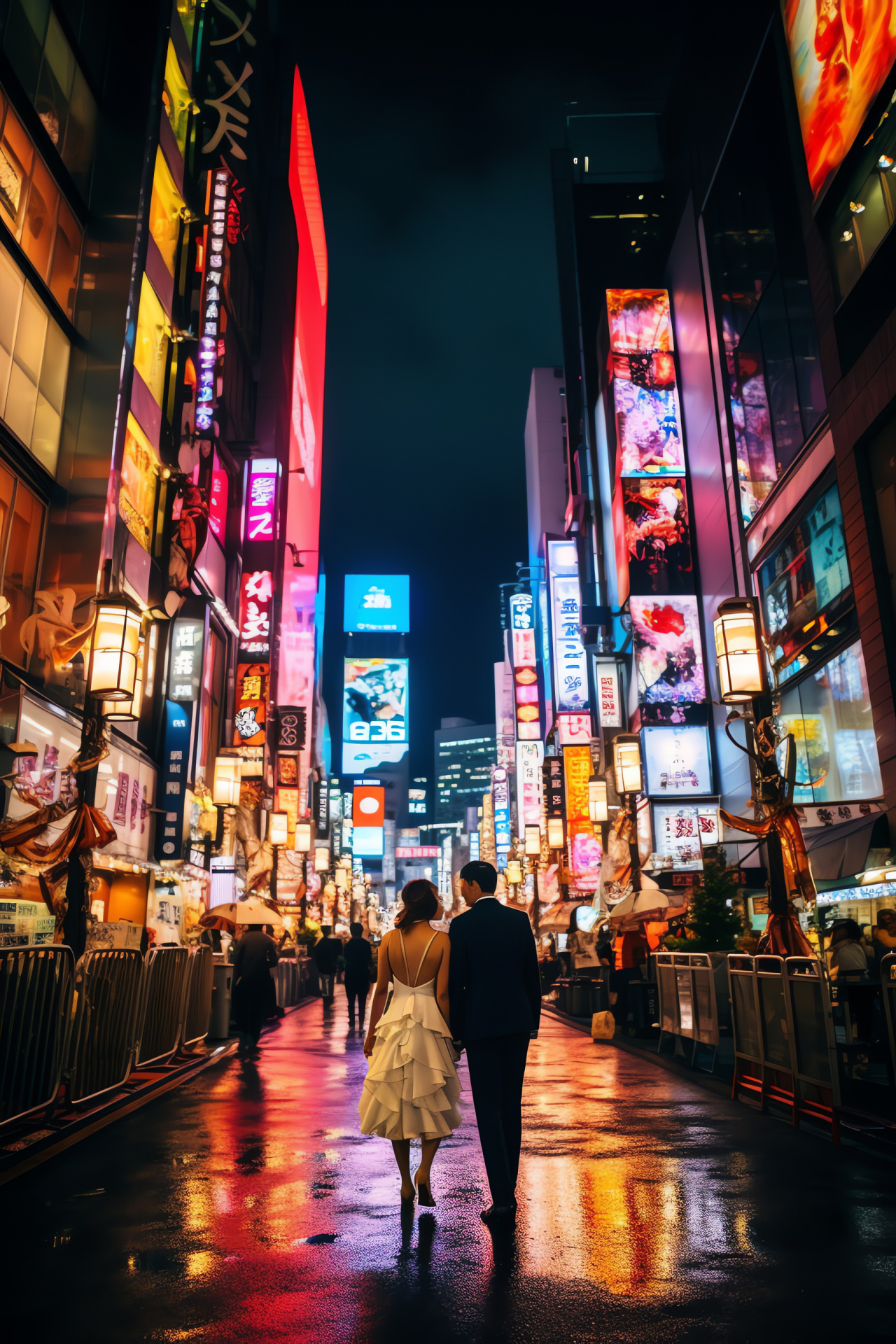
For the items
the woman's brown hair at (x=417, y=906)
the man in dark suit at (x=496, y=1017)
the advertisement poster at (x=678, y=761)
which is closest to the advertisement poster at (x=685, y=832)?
the advertisement poster at (x=678, y=761)

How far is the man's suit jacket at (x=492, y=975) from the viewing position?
5.62 metres

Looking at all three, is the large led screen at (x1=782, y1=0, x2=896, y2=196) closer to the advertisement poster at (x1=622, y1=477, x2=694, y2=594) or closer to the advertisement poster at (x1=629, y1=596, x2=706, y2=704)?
the advertisement poster at (x1=622, y1=477, x2=694, y2=594)

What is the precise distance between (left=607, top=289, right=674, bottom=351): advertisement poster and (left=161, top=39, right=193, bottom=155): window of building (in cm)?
1711

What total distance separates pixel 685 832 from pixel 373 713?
63.8 m

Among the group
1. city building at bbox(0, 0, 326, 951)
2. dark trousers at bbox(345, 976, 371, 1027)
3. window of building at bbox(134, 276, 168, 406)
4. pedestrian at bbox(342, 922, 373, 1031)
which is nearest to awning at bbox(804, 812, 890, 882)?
pedestrian at bbox(342, 922, 373, 1031)

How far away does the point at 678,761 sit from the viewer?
31.0 metres

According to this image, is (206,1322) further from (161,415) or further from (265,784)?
(265,784)

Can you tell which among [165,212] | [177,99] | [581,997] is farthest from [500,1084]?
[177,99]

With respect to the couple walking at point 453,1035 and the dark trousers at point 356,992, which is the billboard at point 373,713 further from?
the couple walking at point 453,1035

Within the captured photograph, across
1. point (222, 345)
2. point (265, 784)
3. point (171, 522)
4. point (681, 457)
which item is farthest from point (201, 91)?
point (265, 784)

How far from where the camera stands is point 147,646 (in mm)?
22672

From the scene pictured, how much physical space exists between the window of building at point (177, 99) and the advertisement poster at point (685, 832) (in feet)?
76.0

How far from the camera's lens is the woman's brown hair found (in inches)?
241

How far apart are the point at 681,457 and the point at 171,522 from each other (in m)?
19.2
